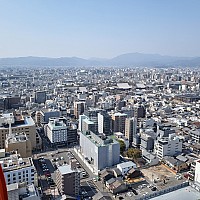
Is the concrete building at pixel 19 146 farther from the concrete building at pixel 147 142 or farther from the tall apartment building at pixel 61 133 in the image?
the concrete building at pixel 147 142

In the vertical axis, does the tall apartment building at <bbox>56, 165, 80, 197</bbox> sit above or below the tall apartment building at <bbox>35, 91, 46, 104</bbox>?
below

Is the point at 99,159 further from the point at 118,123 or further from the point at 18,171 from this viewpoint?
the point at 118,123

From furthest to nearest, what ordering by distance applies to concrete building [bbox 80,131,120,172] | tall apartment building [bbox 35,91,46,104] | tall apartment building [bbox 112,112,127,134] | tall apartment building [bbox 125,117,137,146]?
tall apartment building [bbox 35,91,46,104], tall apartment building [bbox 112,112,127,134], tall apartment building [bbox 125,117,137,146], concrete building [bbox 80,131,120,172]

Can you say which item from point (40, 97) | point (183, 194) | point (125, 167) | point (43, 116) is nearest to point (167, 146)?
point (125, 167)

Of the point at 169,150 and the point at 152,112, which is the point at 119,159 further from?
the point at 152,112

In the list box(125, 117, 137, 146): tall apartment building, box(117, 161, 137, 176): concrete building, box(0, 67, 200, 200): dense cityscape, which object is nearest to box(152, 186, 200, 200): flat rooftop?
box(0, 67, 200, 200): dense cityscape

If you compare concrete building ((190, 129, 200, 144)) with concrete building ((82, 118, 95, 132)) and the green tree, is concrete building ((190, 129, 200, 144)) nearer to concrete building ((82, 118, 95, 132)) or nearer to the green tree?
the green tree

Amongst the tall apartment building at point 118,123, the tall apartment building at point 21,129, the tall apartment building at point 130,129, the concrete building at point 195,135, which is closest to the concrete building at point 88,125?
the tall apartment building at point 118,123
